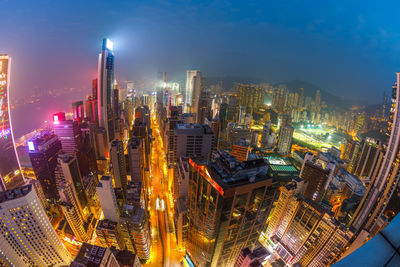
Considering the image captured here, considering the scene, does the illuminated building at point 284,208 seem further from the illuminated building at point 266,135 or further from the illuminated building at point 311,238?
the illuminated building at point 266,135

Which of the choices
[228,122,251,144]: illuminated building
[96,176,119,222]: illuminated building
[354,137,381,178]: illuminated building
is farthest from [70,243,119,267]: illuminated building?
[354,137,381,178]: illuminated building

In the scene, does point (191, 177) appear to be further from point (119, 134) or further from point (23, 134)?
point (23, 134)

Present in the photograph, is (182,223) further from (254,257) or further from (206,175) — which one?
(254,257)

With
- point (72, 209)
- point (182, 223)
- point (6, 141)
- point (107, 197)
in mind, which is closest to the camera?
point (107, 197)

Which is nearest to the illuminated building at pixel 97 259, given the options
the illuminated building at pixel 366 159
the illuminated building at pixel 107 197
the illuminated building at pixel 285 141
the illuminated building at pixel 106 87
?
the illuminated building at pixel 107 197

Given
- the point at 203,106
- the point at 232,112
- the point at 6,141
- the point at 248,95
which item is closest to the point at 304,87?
the point at 248,95

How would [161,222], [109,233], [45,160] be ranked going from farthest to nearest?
1. [45,160]
2. [161,222]
3. [109,233]
